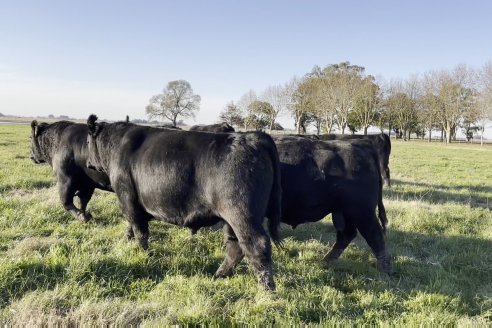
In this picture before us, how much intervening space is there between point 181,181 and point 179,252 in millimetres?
1142

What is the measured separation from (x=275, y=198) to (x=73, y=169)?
3.86m

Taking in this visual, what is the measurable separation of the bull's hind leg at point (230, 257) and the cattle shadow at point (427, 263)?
3.40 feet

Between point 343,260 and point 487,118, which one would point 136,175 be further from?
point 487,118

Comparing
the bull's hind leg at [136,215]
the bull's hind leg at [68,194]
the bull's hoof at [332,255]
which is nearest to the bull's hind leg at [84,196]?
the bull's hind leg at [68,194]

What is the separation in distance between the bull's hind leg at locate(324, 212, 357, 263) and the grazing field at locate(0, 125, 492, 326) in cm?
11

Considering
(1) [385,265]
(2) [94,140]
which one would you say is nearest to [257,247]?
(1) [385,265]

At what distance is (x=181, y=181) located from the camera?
12.6 feet

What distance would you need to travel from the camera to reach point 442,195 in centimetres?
1007

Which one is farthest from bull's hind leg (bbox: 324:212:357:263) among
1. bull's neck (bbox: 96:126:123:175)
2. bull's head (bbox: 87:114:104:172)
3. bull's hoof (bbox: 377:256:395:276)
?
bull's head (bbox: 87:114:104:172)

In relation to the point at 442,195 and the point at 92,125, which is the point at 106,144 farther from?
the point at 442,195

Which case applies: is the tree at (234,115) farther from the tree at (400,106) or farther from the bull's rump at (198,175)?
the bull's rump at (198,175)

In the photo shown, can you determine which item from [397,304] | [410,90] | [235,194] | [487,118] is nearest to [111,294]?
[235,194]

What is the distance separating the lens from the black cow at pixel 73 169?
5.87 metres

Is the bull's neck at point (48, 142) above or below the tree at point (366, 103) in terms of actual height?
below
